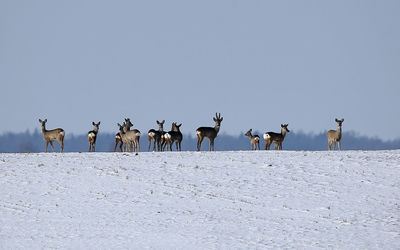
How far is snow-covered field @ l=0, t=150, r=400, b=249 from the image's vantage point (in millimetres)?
18484

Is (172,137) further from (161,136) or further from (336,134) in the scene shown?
(336,134)

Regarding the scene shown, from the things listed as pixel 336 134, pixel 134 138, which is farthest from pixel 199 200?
pixel 336 134

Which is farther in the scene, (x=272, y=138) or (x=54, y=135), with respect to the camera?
(x=272, y=138)

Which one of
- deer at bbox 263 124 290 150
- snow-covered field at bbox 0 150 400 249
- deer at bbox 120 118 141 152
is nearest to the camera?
snow-covered field at bbox 0 150 400 249

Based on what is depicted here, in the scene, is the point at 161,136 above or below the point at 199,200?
above

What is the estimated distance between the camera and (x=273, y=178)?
25281 millimetres

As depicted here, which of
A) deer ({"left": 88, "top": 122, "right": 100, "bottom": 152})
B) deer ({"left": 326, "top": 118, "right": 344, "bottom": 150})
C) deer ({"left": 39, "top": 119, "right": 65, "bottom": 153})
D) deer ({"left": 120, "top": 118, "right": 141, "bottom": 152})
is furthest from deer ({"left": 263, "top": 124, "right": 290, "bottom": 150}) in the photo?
deer ({"left": 39, "top": 119, "right": 65, "bottom": 153})

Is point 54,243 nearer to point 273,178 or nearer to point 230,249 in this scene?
point 230,249

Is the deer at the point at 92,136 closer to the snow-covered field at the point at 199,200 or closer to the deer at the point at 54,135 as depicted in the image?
the deer at the point at 54,135

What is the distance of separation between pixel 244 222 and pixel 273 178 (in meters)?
5.52

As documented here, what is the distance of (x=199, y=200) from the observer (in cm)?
2231

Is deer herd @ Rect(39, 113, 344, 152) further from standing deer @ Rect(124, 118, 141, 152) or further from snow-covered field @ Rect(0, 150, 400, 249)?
snow-covered field @ Rect(0, 150, 400, 249)

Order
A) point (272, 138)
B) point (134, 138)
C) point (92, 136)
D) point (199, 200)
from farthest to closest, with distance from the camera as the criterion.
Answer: point (272, 138)
point (92, 136)
point (134, 138)
point (199, 200)

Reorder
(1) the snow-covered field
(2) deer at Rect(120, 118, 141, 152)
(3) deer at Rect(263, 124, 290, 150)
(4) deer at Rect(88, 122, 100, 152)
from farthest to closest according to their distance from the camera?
(3) deer at Rect(263, 124, 290, 150), (4) deer at Rect(88, 122, 100, 152), (2) deer at Rect(120, 118, 141, 152), (1) the snow-covered field
